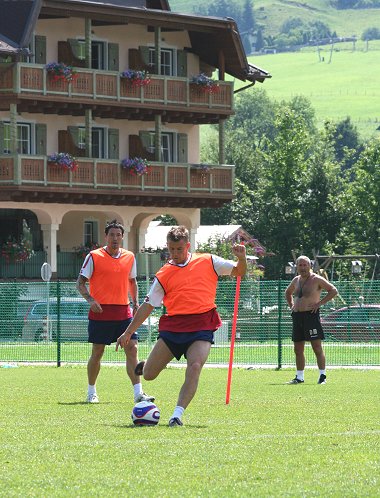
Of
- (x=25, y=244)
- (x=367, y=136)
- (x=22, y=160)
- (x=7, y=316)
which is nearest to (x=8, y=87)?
(x=22, y=160)

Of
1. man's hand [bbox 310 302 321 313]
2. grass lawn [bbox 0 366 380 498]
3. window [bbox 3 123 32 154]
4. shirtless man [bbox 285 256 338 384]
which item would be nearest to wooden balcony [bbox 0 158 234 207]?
window [bbox 3 123 32 154]

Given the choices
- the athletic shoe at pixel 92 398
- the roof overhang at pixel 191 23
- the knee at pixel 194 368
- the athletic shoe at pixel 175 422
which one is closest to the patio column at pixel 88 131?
the roof overhang at pixel 191 23

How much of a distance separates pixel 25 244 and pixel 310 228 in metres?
29.5

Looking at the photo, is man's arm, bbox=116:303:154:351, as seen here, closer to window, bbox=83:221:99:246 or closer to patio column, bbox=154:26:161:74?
patio column, bbox=154:26:161:74

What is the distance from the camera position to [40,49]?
52812mm

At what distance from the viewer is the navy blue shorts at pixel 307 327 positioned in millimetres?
23859

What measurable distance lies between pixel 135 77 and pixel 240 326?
2169 cm

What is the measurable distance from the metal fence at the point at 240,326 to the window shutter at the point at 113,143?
21.0 metres

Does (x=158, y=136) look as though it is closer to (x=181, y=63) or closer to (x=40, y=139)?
(x=181, y=63)

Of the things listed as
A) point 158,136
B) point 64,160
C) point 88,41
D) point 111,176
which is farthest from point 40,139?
point 158,136

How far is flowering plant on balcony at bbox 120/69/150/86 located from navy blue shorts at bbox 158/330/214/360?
3892 cm

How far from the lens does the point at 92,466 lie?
431 inches

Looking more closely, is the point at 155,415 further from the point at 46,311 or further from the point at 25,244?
the point at 25,244

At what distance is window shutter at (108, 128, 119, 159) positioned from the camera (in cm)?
5594
